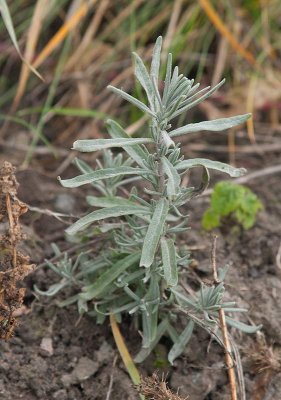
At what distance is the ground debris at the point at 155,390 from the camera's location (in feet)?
5.76

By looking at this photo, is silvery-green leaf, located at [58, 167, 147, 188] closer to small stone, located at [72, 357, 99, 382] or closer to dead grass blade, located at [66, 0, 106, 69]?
small stone, located at [72, 357, 99, 382]

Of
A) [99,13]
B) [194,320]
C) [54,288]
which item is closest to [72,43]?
[99,13]

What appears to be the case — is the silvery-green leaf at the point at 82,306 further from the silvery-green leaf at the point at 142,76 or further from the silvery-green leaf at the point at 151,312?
the silvery-green leaf at the point at 142,76

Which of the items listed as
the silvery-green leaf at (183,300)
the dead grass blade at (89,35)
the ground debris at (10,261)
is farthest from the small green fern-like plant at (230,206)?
the dead grass blade at (89,35)

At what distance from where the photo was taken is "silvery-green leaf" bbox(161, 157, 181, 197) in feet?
5.41

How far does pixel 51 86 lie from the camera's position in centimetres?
329

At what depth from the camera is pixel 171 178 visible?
66.2 inches

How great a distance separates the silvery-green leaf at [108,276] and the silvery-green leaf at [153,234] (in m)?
0.23

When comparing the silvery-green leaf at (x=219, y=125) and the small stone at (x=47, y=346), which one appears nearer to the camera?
the silvery-green leaf at (x=219, y=125)

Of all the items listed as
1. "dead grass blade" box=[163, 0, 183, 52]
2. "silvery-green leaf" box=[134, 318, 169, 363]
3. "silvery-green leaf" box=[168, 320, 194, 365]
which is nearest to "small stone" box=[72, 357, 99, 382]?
"silvery-green leaf" box=[134, 318, 169, 363]

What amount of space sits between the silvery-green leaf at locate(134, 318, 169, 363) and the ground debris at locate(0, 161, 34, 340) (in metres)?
0.41

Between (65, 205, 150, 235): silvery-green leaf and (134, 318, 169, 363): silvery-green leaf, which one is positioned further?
(134, 318, 169, 363): silvery-green leaf

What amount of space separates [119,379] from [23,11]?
2.27m

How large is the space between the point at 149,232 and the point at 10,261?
42 centimetres
